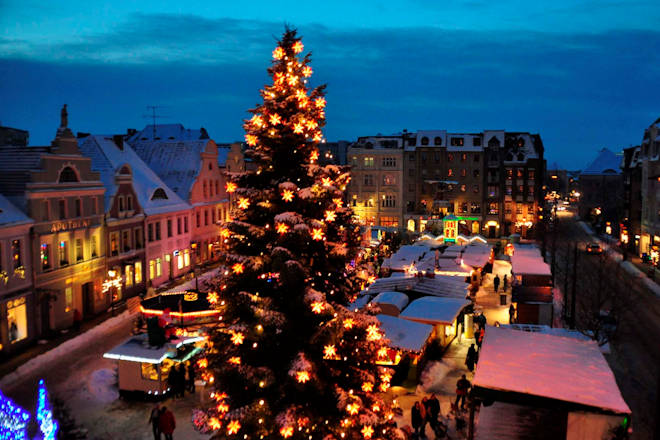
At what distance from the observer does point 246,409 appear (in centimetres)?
1070

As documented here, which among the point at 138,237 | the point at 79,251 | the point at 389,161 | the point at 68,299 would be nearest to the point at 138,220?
the point at 138,237

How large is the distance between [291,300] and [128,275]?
26.8m

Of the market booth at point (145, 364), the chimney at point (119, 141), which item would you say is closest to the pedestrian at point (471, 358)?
the market booth at point (145, 364)

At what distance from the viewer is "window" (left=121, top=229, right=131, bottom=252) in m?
34.8

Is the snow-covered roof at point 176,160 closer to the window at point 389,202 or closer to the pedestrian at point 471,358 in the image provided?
the pedestrian at point 471,358

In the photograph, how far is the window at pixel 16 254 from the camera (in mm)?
25000

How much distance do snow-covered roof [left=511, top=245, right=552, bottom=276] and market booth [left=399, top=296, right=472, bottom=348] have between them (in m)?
7.49

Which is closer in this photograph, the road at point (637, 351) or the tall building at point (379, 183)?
the road at point (637, 351)

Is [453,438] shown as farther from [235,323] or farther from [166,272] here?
[166,272]

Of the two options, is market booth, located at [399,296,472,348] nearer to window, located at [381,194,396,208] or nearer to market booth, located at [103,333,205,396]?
market booth, located at [103,333,205,396]

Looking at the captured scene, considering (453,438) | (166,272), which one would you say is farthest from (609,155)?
(453,438)

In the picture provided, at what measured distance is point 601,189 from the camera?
89125mm

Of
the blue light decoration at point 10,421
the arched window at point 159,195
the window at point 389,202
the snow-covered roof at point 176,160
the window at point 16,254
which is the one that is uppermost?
the snow-covered roof at point 176,160

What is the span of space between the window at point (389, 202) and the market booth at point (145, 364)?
5492 cm
